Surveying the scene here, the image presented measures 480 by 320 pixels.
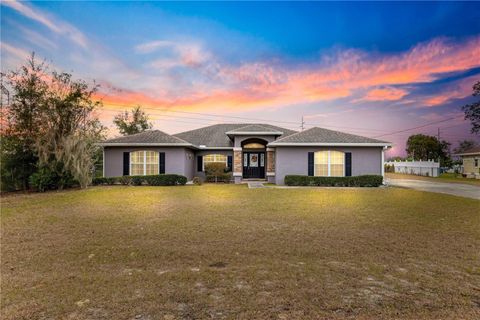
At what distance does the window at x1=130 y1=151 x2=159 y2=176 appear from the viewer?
22.3m

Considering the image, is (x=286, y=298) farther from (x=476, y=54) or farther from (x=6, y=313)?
(x=476, y=54)

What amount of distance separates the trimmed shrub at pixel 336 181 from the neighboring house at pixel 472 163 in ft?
74.0

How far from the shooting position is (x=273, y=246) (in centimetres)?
606

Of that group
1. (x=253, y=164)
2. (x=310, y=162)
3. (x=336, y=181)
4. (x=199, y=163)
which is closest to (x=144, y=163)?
(x=199, y=163)

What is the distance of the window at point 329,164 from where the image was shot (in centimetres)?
2105

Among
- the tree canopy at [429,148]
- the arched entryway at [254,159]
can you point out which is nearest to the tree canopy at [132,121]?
the arched entryway at [254,159]

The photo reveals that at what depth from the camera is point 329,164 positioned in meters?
21.1

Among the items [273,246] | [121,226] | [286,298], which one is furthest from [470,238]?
[121,226]

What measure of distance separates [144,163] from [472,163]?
1570 inches

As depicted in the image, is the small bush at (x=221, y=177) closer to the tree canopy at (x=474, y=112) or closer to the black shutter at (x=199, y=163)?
the black shutter at (x=199, y=163)

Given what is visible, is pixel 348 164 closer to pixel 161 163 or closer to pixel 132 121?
pixel 161 163

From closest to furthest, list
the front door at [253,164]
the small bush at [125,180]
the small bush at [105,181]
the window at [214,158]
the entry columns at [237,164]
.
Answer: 1. the small bush at [125,180]
2. the small bush at [105,181]
3. the entry columns at [237,164]
4. the front door at [253,164]
5. the window at [214,158]

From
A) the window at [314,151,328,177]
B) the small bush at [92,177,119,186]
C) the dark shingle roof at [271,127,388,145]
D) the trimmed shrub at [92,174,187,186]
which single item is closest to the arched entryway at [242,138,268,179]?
the dark shingle roof at [271,127,388,145]

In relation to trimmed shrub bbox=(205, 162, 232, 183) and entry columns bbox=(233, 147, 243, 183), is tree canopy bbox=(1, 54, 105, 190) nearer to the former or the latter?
trimmed shrub bbox=(205, 162, 232, 183)
